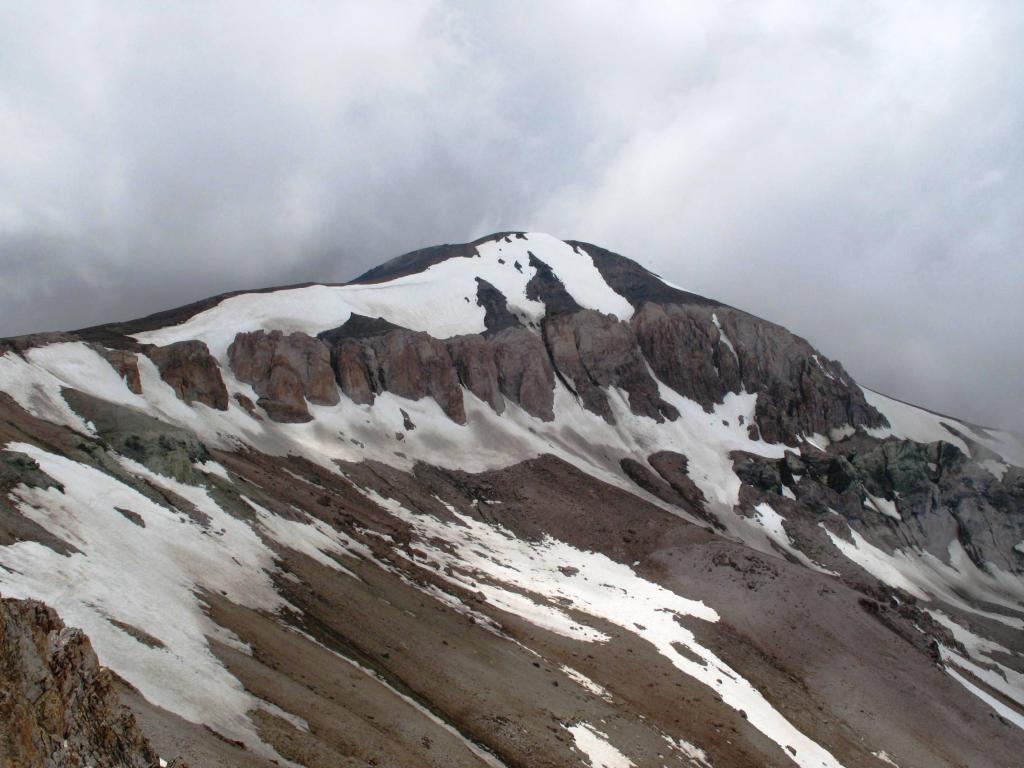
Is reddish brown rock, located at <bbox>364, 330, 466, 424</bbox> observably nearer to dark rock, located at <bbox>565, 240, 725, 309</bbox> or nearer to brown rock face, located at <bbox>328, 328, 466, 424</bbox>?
brown rock face, located at <bbox>328, 328, 466, 424</bbox>

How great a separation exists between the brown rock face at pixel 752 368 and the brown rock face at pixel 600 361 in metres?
5.83

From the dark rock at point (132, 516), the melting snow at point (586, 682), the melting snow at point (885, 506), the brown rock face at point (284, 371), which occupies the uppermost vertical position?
the melting snow at point (885, 506)

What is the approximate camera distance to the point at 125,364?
209 ft

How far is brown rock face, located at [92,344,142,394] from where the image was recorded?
63062 millimetres

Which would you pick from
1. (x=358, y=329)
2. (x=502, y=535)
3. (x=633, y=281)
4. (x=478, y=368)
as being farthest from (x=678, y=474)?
(x=633, y=281)

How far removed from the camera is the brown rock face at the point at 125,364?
63.1 metres

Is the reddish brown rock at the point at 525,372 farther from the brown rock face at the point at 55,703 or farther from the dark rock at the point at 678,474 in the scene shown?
the brown rock face at the point at 55,703

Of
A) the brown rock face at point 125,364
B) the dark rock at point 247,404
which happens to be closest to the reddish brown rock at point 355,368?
the dark rock at point 247,404

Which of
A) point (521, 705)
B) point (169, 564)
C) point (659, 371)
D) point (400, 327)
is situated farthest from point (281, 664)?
point (659, 371)

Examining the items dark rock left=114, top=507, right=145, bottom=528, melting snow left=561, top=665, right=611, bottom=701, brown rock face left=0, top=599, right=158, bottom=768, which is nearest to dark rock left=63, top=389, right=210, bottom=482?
dark rock left=114, top=507, right=145, bottom=528

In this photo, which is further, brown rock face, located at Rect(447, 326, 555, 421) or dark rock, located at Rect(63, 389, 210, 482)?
brown rock face, located at Rect(447, 326, 555, 421)

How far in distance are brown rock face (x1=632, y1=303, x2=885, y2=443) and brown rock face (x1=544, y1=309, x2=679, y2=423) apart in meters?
5.83

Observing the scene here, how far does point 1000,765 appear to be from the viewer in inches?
1815

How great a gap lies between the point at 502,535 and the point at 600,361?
5806cm
